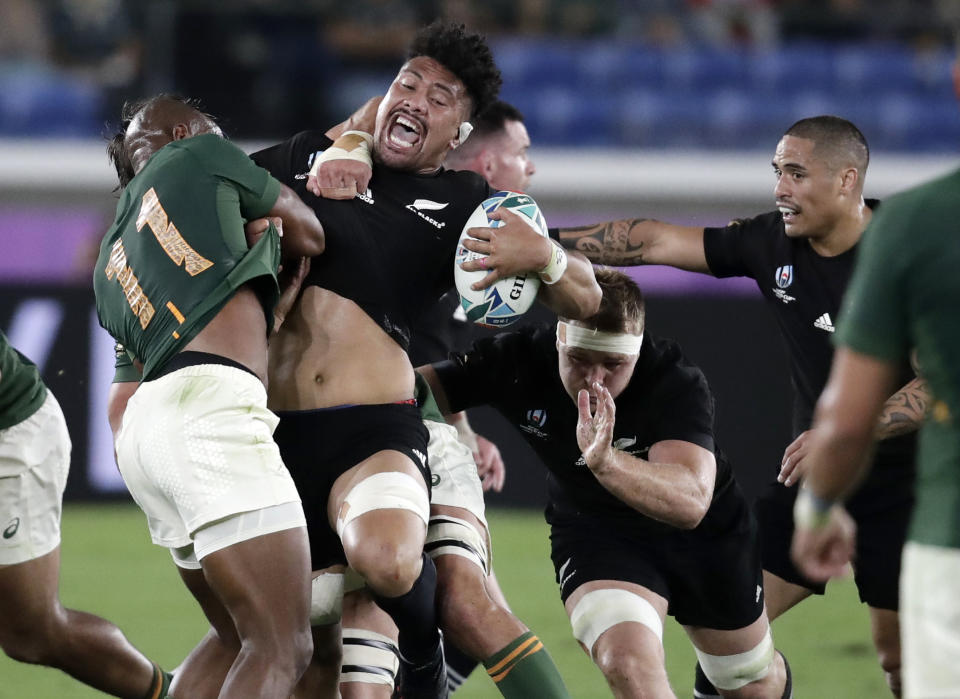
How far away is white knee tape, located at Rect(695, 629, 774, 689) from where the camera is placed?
498 centimetres

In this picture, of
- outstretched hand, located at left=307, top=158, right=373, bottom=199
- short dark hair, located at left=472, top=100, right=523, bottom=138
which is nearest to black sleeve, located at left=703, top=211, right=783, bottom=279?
short dark hair, located at left=472, top=100, right=523, bottom=138

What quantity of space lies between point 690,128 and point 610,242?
8007 mm

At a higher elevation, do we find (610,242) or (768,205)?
(610,242)

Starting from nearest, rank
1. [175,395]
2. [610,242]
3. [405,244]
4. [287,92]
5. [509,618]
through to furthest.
Answer: [175,395]
[509,618]
[405,244]
[610,242]
[287,92]

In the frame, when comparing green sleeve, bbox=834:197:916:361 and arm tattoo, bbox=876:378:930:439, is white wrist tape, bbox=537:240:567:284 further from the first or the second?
green sleeve, bbox=834:197:916:361

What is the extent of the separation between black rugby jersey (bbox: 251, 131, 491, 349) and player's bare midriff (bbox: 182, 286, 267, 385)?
1.66 ft

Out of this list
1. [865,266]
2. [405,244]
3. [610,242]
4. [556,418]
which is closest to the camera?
[865,266]

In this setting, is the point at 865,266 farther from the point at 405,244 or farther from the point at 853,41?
the point at 853,41

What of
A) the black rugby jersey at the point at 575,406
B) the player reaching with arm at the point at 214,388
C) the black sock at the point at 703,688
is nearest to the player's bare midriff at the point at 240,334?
the player reaching with arm at the point at 214,388

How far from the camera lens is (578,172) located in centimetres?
1286

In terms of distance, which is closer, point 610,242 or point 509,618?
point 509,618

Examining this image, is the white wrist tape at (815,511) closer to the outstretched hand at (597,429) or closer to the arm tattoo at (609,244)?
the outstretched hand at (597,429)

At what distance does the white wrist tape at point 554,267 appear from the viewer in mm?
4375

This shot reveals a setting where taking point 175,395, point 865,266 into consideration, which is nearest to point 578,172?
point 175,395
